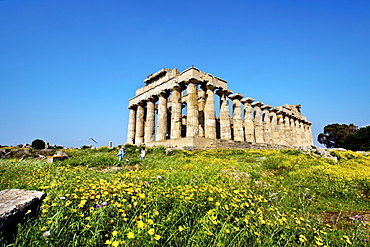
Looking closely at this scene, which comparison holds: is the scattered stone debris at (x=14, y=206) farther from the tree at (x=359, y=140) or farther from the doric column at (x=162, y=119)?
the tree at (x=359, y=140)

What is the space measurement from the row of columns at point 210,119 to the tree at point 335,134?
29827 mm

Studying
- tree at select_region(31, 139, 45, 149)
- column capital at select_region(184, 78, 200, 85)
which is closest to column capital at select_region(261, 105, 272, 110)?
column capital at select_region(184, 78, 200, 85)

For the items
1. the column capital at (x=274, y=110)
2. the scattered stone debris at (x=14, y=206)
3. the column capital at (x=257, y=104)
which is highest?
the column capital at (x=257, y=104)

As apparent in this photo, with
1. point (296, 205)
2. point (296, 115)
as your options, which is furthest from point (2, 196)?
point (296, 115)

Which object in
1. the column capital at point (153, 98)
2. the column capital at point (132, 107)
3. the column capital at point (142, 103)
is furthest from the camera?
the column capital at point (132, 107)

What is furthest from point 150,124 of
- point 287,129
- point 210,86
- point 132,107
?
point 287,129

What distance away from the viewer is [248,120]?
28.5 metres

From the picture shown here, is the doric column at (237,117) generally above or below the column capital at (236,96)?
below

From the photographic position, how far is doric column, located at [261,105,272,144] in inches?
1237

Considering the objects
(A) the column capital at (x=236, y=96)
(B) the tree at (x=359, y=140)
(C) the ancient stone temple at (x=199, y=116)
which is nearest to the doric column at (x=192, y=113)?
(C) the ancient stone temple at (x=199, y=116)

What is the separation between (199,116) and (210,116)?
299cm

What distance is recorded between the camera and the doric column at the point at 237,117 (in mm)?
25764

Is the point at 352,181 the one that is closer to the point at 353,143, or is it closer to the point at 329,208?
the point at 329,208

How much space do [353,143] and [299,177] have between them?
58291 millimetres
